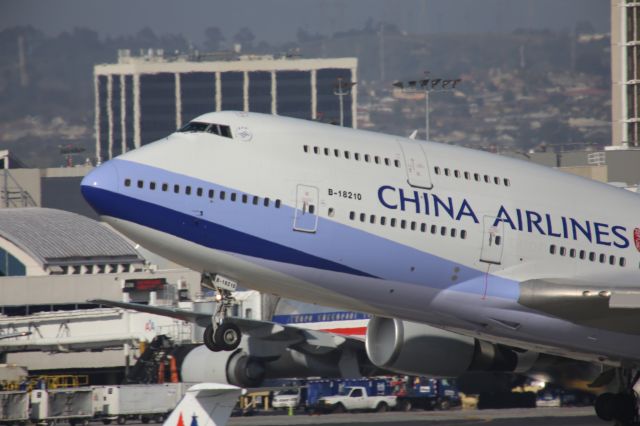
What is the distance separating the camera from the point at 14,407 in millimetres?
56156

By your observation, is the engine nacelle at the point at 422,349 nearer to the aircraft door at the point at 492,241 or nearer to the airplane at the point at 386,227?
the airplane at the point at 386,227

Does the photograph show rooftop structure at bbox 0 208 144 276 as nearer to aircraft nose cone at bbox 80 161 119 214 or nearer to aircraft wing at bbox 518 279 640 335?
aircraft nose cone at bbox 80 161 119 214

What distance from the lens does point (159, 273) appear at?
309ft

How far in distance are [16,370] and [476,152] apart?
39.7 meters

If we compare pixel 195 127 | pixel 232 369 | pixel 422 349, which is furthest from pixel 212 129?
A: pixel 232 369

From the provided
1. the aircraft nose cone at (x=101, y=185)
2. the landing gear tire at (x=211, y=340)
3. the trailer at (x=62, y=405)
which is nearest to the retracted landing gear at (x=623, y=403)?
the landing gear tire at (x=211, y=340)

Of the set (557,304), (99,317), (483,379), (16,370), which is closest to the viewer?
(557,304)

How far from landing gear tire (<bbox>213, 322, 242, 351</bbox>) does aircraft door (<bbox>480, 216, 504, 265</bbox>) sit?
723 centimetres

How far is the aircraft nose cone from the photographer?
32625 mm

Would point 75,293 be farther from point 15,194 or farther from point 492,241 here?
point 15,194

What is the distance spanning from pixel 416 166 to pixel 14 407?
27968mm

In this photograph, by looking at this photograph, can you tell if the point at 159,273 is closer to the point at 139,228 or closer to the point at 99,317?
the point at 99,317

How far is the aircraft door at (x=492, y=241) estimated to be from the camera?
35812 mm

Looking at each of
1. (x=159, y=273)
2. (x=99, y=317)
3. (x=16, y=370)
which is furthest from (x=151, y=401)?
(x=159, y=273)
